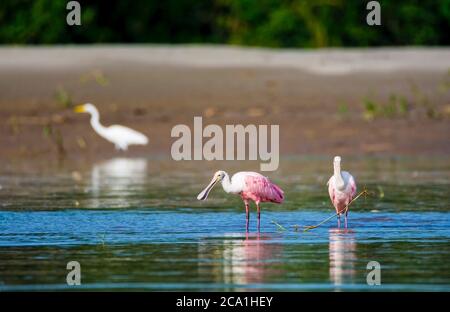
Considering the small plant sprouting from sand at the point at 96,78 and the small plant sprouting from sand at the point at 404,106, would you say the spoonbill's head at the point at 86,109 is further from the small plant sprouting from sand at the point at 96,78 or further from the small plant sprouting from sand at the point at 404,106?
the small plant sprouting from sand at the point at 404,106

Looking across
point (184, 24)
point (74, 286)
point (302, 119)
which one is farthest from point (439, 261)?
point (184, 24)

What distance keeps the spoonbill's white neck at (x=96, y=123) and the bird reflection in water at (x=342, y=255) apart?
9708 millimetres

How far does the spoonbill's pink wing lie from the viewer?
496 inches

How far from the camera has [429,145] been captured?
2094 centimetres

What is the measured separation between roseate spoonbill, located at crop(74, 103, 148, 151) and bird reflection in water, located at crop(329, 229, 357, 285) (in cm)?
907

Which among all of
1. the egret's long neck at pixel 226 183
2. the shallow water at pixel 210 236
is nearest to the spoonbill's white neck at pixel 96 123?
the shallow water at pixel 210 236

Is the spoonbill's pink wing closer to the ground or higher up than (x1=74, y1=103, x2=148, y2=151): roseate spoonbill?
closer to the ground

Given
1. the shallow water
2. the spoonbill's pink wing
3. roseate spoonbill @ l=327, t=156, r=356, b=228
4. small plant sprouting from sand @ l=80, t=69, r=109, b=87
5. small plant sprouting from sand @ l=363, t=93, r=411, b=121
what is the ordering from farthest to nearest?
→ small plant sprouting from sand @ l=80, t=69, r=109, b=87 < small plant sprouting from sand @ l=363, t=93, r=411, b=121 < the spoonbill's pink wing < roseate spoonbill @ l=327, t=156, r=356, b=228 < the shallow water

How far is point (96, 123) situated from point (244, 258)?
11.5 meters

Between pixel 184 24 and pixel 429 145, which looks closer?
pixel 429 145

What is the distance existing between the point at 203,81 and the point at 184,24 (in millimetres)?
8749

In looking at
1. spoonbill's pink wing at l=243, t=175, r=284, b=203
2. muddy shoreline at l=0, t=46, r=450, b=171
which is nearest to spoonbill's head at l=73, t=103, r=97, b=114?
muddy shoreline at l=0, t=46, r=450, b=171

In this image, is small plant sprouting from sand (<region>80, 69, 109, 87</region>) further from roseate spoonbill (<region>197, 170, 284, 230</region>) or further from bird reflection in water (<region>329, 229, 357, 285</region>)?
bird reflection in water (<region>329, 229, 357, 285</region>)
